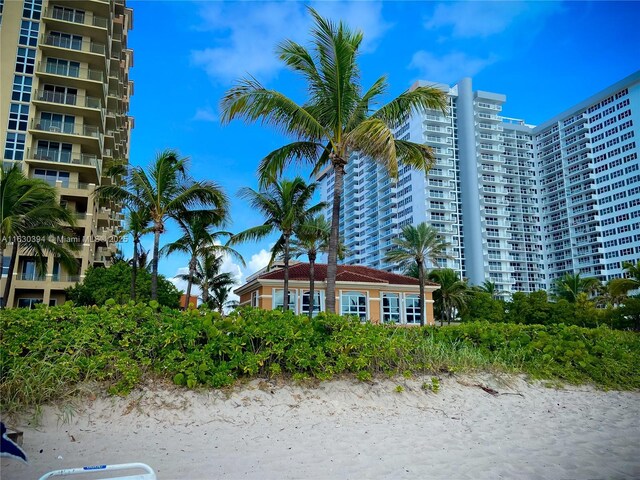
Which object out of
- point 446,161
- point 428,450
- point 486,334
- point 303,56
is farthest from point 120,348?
point 446,161

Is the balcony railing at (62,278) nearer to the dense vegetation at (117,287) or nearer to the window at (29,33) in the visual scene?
the dense vegetation at (117,287)

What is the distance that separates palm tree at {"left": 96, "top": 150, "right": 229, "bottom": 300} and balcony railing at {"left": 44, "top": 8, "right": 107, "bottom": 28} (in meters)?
29.3

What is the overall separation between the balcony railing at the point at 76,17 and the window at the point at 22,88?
6292 millimetres

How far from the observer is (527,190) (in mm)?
107688

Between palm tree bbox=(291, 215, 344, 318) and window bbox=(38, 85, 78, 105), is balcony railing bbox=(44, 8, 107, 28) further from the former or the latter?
palm tree bbox=(291, 215, 344, 318)

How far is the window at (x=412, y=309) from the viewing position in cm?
3956

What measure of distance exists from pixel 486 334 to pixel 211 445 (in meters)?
7.32

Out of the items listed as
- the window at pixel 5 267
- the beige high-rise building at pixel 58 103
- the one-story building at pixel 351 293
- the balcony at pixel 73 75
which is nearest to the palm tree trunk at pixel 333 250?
the one-story building at pixel 351 293

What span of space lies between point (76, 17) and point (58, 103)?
29.5 ft

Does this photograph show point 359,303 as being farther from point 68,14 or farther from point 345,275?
point 68,14

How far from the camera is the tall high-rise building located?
92688 millimetres

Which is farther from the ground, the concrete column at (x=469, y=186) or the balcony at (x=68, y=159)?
the concrete column at (x=469, y=186)

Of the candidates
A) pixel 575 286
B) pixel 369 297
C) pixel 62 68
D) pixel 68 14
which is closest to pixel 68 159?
pixel 62 68

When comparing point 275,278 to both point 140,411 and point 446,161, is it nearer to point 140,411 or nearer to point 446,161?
point 140,411
